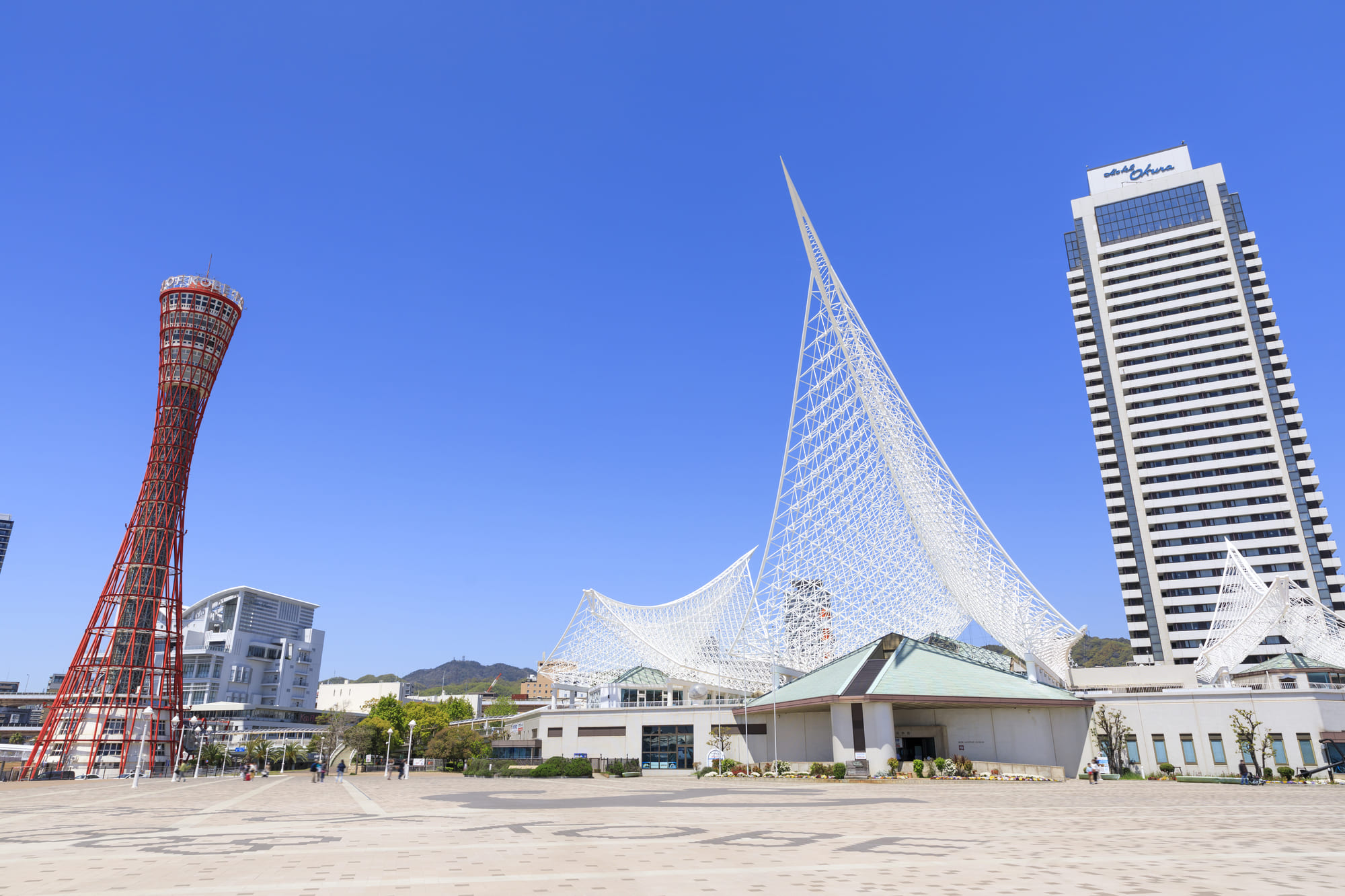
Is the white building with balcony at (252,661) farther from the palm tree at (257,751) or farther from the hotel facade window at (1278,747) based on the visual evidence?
the hotel facade window at (1278,747)

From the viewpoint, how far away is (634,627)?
229 feet

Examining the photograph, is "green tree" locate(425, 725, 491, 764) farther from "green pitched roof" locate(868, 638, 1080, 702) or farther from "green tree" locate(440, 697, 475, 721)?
"green pitched roof" locate(868, 638, 1080, 702)

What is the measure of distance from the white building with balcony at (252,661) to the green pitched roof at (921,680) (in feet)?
258

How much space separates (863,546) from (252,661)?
9005cm

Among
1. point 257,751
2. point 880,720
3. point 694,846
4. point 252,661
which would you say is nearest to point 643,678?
point 257,751

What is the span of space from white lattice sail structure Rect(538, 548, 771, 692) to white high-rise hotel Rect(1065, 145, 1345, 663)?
5098 centimetres

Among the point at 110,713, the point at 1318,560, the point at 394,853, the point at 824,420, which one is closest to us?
the point at 394,853

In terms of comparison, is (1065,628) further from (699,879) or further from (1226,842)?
(699,879)

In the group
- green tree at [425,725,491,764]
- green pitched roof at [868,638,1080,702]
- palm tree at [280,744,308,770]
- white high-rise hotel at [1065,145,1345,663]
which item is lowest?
palm tree at [280,744,308,770]

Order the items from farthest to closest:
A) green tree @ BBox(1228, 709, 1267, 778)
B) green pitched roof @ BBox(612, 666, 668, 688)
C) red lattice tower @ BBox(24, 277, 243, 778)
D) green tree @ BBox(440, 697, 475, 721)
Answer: green tree @ BBox(440, 697, 475, 721) → green pitched roof @ BBox(612, 666, 668, 688) → red lattice tower @ BBox(24, 277, 243, 778) → green tree @ BBox(1228, 709, 1267, 778)

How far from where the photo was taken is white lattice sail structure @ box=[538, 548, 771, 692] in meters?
54.9

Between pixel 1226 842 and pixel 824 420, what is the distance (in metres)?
32.5

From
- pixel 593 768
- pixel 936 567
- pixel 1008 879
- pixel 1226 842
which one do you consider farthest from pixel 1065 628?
pixel 1008 879

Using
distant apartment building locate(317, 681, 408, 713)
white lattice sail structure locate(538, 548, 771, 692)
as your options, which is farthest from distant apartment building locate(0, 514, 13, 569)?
white lattice sail structure locate(538, 548, 771, 692)
